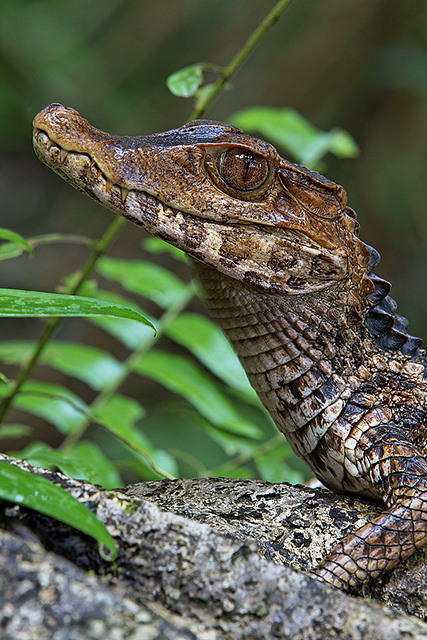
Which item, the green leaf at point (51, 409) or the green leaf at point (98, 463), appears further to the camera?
the green leaf at point (51, 409)

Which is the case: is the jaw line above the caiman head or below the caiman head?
below

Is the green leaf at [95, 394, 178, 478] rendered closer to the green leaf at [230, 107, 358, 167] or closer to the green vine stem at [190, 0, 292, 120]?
the green vine stem at [190, 0, 292, 120]

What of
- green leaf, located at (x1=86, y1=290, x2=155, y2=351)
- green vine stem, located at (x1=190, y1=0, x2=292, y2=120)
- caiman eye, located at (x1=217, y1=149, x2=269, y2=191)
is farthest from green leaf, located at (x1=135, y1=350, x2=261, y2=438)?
caiman eye, located at (x1=217, y1=149, x2=269, y2=191)

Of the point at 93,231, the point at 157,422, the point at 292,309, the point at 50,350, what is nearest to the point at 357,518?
the point at 292,309

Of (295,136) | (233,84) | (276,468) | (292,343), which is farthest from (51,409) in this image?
(233,84)

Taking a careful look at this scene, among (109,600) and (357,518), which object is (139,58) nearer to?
(357,518)

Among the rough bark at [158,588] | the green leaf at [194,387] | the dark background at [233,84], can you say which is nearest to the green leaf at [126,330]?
the green leaf at [194,387]

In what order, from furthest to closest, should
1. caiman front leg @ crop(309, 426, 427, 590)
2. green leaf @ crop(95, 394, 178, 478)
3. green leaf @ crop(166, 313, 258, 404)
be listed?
green leaf @ crop(166, 313, 258, 404)
green leaf @ crop(95, 394, 178, 478)
caiman front leg @ crop(309, 426, 427, 590)

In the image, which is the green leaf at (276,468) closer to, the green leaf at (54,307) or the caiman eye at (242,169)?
the caiman eye at (242,169)
